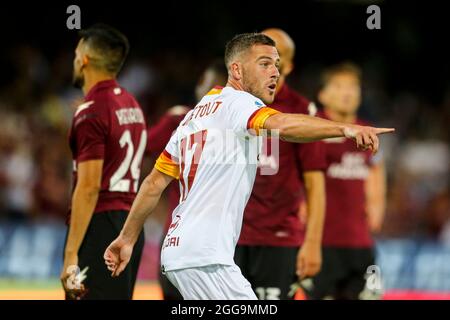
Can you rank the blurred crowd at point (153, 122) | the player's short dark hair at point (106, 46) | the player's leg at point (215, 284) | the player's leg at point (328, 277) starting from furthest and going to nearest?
the blurred crowd at point (153, 122) < the player's leg at point (328, 277) < the player's short dark hair at point (106, 46) < the player's leg at point (215, 284)

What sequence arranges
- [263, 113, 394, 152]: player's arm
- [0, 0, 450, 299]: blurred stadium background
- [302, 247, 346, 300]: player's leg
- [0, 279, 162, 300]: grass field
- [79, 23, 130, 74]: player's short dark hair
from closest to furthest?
1. [263, 113, 394, 152]: player's arm
2. [79, 23, 130, 74]: player's short dark hair
3. [302, 247, 346, 300]: player's leg
4. [0, 279, 162, 300]: grass field
5. [0, 0, 450, 299]: blurred stadium background

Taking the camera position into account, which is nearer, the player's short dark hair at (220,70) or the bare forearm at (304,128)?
the bare forearm at (304,128)

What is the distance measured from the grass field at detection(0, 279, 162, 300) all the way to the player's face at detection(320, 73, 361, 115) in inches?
120

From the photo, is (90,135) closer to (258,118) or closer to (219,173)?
(219,173)

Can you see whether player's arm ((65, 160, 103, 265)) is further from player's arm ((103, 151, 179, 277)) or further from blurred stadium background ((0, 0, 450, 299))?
blurred stadium background ((0, 0, 450, 299))

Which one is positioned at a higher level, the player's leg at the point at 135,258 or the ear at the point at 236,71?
the ear at the point at 236,71

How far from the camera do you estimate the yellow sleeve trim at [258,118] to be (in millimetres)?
5125

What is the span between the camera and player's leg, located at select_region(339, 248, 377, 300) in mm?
9555

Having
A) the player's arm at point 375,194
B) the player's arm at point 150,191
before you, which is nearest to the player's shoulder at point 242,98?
the player's arm at point 150,191

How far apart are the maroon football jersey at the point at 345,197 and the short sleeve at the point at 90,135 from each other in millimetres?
3379

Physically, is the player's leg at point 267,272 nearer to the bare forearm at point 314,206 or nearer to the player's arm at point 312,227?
the player's arm at point 312,227

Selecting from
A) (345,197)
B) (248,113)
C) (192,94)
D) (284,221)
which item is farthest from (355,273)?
(192,94)

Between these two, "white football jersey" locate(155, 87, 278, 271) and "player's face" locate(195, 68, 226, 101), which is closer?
"white football jersey" locate(155, 87, 278, 271)

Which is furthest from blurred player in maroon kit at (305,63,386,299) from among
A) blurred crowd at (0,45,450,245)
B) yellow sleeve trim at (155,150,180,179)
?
blurred crowd at (0,45,450,245)
